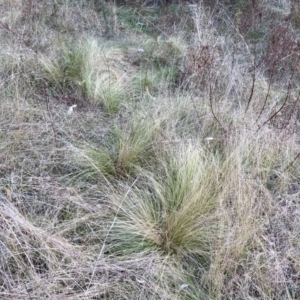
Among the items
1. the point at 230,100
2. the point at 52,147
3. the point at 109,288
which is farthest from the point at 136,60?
the point at 109,288

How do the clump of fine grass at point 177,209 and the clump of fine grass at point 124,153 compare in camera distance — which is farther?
the clump of fine grass at point 124,153

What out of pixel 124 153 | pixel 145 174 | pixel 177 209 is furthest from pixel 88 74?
pixel 177 209

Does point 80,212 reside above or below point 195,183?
below

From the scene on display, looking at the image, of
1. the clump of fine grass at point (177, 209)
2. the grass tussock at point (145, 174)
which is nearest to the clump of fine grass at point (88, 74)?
the grass tussock at point (145, 174)

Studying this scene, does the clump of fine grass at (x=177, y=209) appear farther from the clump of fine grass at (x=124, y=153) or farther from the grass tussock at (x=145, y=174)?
the clump of fine grass at (x=124, y=153)

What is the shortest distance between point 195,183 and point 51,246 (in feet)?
2.55

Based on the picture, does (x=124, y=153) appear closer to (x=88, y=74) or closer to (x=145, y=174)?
(x=145, y=174)

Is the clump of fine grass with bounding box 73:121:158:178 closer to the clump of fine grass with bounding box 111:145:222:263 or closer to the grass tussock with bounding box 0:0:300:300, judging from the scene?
the grass tussock with bounding box 0:0:300:300

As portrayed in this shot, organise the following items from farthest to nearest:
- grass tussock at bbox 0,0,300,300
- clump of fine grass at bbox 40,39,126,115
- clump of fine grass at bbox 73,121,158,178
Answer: clump of fine grass at bbox 40,39,126,115 < clump of fine grass at bbox 73,121,158,178 < grass tussock at bbox 0,0,300,300

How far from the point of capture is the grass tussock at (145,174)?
5.74ft

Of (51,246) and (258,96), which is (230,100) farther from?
(51,246)

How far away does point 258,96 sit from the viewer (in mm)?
3191

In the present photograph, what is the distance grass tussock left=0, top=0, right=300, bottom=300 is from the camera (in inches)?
68.9

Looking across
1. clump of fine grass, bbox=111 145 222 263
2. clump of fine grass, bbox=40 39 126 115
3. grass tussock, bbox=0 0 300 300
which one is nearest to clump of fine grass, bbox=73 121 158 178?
grass tussock, bbox=0 0 300 300
